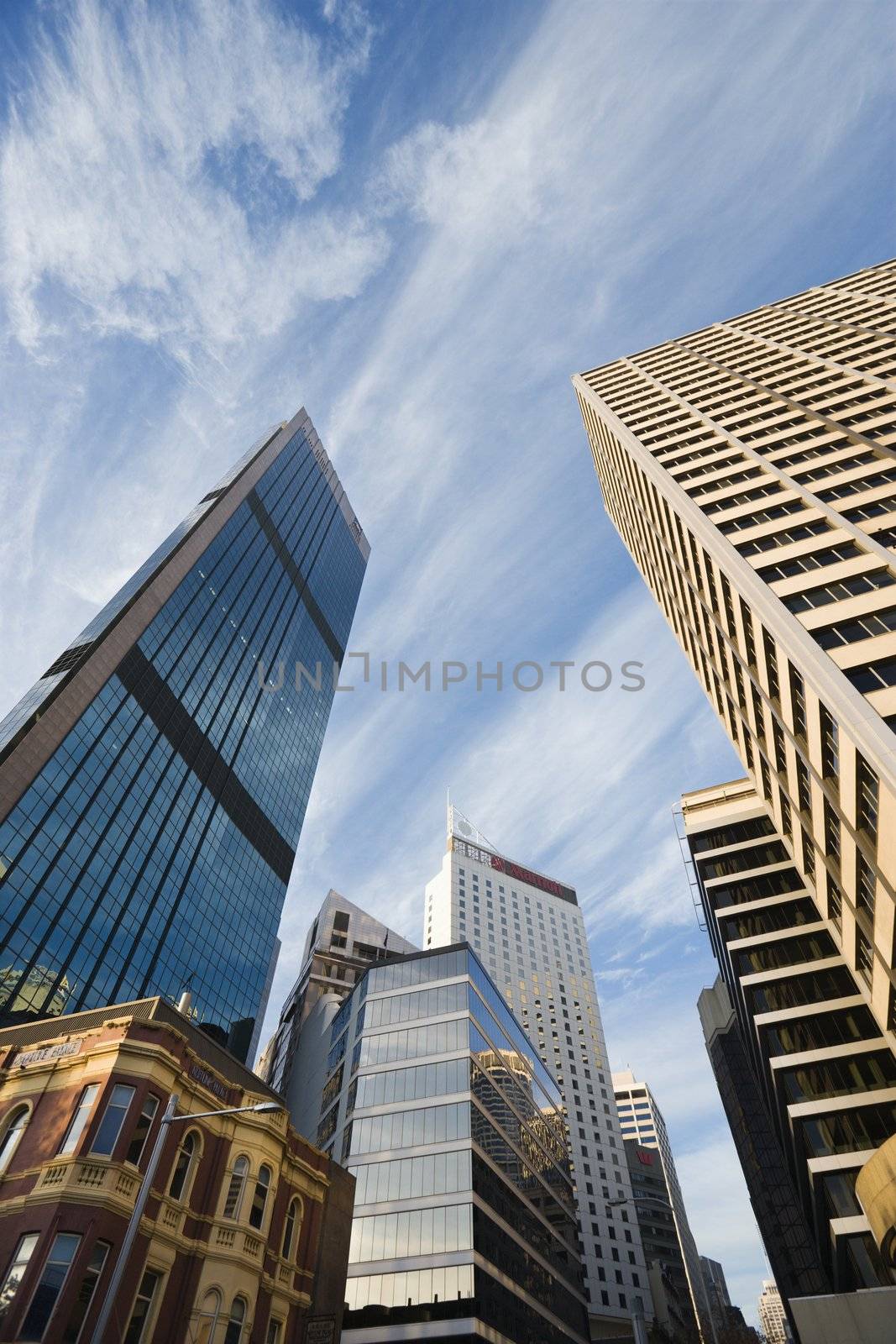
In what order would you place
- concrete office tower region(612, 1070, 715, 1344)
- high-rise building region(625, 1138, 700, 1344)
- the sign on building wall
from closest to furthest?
1. the sign on building wall
2. high-rise building region(625, 1138, 700, 1344)
3. concrete office tower region(612, 1070, 715, 1344)

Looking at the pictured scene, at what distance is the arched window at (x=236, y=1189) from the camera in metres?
25.4

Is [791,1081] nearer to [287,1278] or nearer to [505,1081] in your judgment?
[505,1081]

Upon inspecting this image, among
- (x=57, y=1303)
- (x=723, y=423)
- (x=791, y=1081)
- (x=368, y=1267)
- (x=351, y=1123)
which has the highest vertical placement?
(x=723, y=423)

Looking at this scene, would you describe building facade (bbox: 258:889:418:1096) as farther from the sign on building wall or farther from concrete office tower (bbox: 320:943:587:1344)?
the sign on building wall

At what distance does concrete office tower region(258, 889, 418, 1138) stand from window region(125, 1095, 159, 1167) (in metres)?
73.9

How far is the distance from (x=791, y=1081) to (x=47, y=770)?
214 ft

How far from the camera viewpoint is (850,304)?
253 ft

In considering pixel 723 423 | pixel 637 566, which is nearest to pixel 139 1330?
pixel 723 423

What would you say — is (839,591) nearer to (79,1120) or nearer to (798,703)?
(798,703)

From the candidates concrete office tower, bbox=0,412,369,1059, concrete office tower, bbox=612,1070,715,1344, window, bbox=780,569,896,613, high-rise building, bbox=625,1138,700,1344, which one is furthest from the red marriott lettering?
window, bbox=780,569,896,613

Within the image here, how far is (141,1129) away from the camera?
75.0 feet

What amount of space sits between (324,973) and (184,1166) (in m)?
102

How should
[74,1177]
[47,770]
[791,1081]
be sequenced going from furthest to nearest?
[47,770] < [791,1081] < [74,1177]

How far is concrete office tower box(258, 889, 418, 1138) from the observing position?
101 metres
